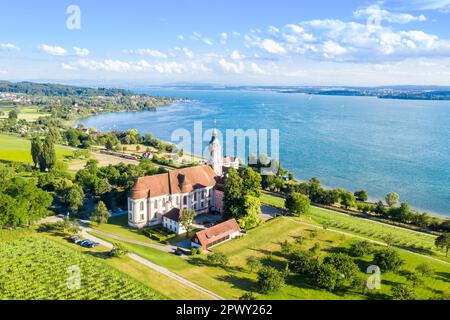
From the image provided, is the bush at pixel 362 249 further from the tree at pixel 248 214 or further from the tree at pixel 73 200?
the tree at pixel 73 200

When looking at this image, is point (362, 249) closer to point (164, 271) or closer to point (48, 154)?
point (164, 271)

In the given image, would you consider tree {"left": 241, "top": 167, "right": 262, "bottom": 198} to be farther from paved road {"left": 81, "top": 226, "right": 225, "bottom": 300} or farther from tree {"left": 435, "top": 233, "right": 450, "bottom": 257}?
tree {"left": 435, "top": 233, "right": 450, "bottom": 257}

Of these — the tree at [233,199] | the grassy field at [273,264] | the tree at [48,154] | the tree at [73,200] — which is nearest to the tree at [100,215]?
the tree at [73,200]

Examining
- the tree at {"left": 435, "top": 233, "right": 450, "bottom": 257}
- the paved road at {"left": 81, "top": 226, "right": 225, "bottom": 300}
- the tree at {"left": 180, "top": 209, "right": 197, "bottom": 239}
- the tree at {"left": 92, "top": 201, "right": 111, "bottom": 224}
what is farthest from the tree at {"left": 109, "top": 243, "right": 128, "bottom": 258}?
the tree at {"left": 435, "top": 233, "right": 450, "bottom": 257}

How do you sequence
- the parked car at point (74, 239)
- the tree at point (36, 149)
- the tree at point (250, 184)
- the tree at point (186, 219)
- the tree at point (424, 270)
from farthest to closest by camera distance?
the tree at point (36, 149) → the tree at point (250, 184) → the tree at point (186, 219) → the parked car at point (74, 239) → the tree at point (424, 270)

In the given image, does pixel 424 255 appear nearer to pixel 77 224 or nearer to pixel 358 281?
pixel 358 281

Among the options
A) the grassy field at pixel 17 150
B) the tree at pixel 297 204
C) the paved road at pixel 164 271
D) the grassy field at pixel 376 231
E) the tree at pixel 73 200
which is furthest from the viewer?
the grassy field at pixel 17 150
